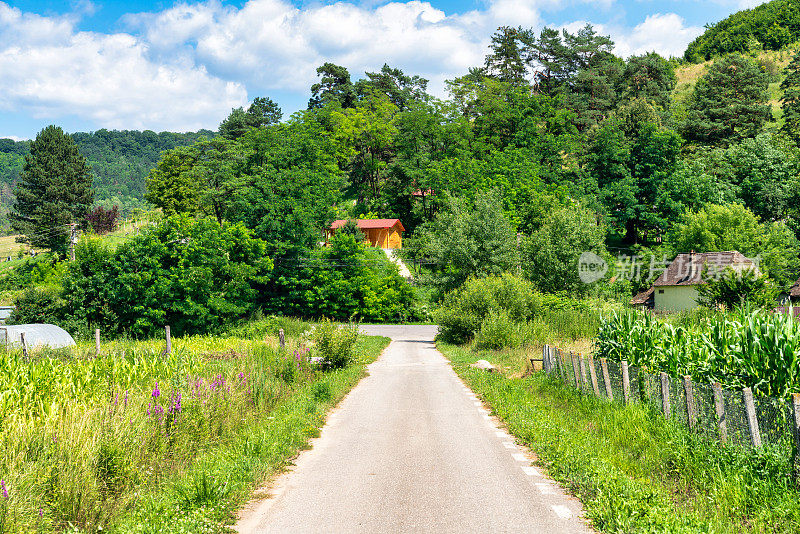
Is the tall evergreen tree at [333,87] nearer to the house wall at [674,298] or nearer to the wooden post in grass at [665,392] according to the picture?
the house wall at [674,298]

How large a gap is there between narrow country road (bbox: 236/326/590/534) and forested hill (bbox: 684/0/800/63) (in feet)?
486

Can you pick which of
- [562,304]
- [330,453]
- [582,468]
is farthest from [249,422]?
[562,304]

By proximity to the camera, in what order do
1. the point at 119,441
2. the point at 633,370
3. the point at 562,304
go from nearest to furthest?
1. the point at 119,441
2. the point at 633,370
3. the point at 562,304

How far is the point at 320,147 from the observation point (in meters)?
66.2

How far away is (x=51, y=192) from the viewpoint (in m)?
75.6

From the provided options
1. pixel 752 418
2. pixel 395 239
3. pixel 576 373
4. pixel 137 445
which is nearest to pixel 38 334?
pixel 137 445

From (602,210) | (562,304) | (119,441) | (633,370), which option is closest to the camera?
(119,441)

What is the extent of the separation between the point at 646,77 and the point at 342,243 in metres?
51.3

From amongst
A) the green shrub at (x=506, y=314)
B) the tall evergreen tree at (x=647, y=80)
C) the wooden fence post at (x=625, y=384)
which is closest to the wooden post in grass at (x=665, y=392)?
the wooden fence post at (x=625, y=384)

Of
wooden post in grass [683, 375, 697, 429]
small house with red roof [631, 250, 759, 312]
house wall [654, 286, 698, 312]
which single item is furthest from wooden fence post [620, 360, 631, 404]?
house wall [654, 286, 698, 312]

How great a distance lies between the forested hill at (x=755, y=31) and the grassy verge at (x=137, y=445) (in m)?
150

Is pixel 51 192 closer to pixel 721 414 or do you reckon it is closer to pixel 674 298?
pixel 674 298

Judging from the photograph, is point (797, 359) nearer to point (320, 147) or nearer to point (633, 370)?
point (633, 370)

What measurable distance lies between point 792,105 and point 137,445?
89.2 metres
